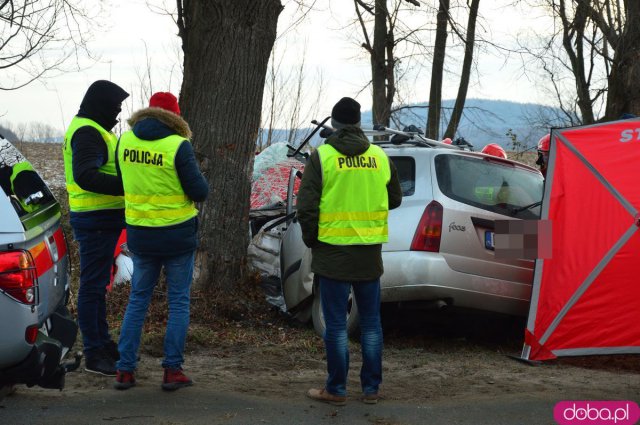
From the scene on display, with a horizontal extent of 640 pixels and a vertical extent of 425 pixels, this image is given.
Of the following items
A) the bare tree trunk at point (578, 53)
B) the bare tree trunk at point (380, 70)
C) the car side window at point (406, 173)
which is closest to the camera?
the car side window at point (406, 173)

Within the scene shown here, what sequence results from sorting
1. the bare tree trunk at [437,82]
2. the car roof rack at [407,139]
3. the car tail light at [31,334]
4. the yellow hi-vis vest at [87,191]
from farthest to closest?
1. the bare tree trunk at [437,82]
2. the car roof rack at [407,139]
3. the yellow hi-vis vest at [87,191]
4. the car tail light at [31,334]

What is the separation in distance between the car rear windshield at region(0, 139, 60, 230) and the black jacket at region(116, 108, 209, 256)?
0.64 meters

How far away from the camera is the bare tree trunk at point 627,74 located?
1374cm

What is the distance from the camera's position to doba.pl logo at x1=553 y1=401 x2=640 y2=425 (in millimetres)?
5352

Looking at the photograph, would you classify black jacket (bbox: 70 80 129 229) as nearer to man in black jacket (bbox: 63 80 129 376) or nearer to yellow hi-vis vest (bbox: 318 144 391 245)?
man in black jacket (bbox: 63 80 129 376)

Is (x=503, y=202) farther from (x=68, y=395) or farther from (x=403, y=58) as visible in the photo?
(x=403, y=58)

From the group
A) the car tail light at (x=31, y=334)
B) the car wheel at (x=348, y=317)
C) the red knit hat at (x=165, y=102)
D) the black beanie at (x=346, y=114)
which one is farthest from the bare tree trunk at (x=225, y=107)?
the car tail light at (x=31, y=334)

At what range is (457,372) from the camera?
6.52 m

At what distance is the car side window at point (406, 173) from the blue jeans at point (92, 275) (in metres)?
2.34

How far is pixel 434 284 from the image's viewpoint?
671 cm

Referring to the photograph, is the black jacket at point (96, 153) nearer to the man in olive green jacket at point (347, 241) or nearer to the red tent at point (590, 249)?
the man in olive green jacket at point (347, 241)

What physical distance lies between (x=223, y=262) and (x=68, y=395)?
2911 millimetres

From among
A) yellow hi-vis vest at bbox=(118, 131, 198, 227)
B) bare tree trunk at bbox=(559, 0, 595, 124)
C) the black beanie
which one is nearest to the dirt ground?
yellow hi-vis vest at bbox=(118, 131, 198, 227)

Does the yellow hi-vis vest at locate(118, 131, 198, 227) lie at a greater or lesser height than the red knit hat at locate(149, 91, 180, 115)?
lesser
